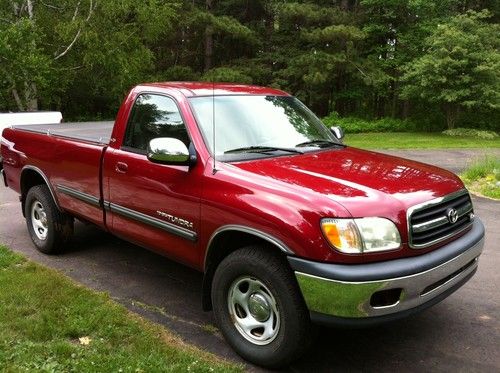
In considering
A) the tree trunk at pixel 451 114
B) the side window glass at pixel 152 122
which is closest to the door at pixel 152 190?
the side window glass at pixel 152 122

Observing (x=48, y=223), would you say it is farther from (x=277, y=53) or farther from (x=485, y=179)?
(x=277, y=53)

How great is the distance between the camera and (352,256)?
10.0 feet

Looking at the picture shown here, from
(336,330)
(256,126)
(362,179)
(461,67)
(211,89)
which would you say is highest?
(461,67)

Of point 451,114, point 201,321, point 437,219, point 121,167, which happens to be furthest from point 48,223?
point 451,114

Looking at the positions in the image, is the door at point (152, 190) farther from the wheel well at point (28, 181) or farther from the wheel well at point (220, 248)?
the wheel well at point (28, 181)

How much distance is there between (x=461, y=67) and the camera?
71.8ft

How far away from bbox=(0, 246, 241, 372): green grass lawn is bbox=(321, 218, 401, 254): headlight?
112 cm

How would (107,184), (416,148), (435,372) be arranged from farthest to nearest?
(416,148), (107,184), (435,372)

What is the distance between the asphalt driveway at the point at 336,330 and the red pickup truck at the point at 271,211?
482mm

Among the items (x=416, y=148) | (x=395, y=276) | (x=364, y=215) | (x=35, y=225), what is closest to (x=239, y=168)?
(x=364, y=215)

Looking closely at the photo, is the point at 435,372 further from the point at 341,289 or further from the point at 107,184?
the point at 107,184

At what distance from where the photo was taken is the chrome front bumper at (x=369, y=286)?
3012mm

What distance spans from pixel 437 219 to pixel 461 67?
20.6m

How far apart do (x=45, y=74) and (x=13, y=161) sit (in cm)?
1582
